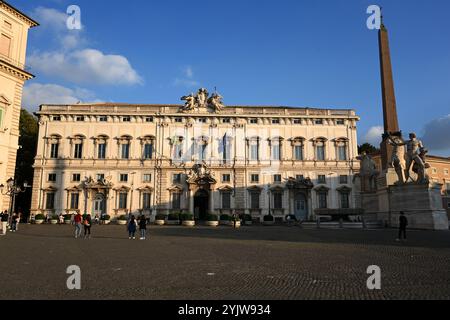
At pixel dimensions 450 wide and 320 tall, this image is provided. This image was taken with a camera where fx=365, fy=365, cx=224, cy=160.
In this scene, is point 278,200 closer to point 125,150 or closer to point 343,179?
point 343,179

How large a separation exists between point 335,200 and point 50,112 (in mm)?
35028

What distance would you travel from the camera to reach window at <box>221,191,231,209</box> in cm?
4219

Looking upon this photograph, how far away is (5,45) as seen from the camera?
2269 cm

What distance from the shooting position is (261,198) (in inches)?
1672

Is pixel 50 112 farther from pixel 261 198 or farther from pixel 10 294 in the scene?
pixel 10 294

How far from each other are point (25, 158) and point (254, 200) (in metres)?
29.5

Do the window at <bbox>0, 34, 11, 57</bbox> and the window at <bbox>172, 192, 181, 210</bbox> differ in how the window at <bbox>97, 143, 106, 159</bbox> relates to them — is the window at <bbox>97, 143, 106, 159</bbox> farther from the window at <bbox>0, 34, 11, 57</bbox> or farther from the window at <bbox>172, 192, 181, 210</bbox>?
the window at <bbox>0, 34, 11, 57</bbox>

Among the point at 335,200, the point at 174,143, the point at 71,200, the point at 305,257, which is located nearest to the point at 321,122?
the point at 335,200

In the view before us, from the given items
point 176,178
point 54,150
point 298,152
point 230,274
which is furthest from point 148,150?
point 230,274

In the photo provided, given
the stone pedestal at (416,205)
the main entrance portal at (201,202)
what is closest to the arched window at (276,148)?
the main entrance portal at (201,202)

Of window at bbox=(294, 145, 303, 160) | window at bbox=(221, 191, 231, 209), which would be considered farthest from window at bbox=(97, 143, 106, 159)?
window at bbox=(294, 145, 303, 160)

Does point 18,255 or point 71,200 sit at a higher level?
point 71,200
